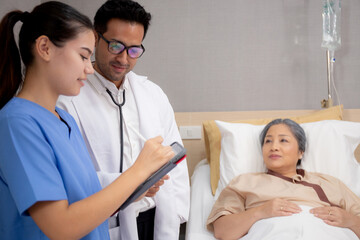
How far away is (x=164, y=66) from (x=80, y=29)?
1.59 metres

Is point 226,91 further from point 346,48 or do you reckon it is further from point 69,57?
point 69,57

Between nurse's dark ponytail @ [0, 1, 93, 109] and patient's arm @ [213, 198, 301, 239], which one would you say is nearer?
nurse's dark ponytail @ [0, 1, 93, 109]

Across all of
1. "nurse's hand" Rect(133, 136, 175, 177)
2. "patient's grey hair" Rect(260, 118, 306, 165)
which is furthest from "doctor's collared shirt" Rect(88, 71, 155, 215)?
"patient's grey hair" Rect(260, 118, 306, 165)

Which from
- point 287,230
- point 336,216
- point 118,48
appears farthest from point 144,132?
point 336,216

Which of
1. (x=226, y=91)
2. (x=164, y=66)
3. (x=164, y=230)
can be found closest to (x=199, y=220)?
(x=164, y=230)

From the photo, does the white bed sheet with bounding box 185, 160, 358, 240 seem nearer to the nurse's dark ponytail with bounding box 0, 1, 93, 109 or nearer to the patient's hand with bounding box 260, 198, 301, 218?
the patient's hand with bounding box 260, 198, 301, 218

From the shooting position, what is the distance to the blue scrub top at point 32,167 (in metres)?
0.79

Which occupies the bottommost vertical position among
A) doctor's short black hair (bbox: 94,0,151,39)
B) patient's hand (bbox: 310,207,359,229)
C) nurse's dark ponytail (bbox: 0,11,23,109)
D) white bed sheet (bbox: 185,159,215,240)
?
white bed sheet (bbox: 185,159,215,240)

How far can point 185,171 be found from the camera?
67.6 inches

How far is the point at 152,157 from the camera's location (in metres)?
0.93

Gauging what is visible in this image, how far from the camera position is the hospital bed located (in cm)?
200

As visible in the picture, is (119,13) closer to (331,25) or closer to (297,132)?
(297,132)

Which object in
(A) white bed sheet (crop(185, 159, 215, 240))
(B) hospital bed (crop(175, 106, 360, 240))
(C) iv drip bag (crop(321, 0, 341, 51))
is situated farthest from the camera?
(C) iv drip bag (crop(321, 0, 341, 51))

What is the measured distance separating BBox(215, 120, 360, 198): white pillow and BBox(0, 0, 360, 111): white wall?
383 millimetres
